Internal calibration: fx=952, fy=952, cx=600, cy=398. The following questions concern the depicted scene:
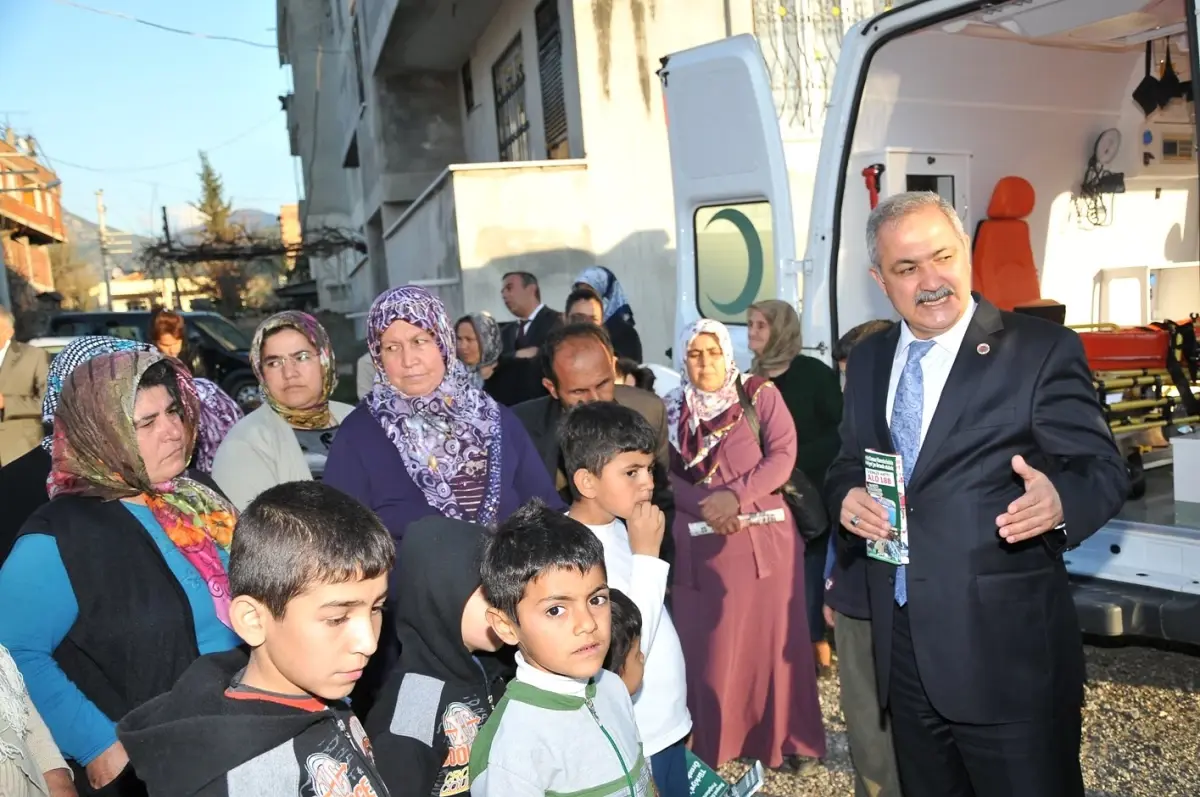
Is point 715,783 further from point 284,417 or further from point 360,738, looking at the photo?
point 284,417

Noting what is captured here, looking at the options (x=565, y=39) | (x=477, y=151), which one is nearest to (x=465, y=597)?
(x=565, y=39)

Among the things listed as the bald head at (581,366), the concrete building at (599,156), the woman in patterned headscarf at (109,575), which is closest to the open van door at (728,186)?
the bald head at (581,366)

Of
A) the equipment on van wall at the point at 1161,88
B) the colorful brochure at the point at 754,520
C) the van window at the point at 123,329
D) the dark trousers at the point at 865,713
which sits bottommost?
the dark trousers at the point at 865,713

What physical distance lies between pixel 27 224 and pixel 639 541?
3705 centimetres

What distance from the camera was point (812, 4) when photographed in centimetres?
1086

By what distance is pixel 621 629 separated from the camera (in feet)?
7.41

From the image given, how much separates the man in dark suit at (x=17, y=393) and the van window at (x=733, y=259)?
4426mm

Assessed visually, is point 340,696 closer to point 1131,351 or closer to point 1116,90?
point 1131,351

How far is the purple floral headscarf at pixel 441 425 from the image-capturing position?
9.74ft

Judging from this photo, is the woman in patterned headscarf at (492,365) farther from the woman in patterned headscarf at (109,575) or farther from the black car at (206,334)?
the black car at (206,334)

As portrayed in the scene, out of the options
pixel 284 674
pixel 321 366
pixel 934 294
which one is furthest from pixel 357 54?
pixel 284 674

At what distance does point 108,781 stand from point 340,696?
36.1 inches

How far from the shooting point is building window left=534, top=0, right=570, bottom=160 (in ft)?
39.7

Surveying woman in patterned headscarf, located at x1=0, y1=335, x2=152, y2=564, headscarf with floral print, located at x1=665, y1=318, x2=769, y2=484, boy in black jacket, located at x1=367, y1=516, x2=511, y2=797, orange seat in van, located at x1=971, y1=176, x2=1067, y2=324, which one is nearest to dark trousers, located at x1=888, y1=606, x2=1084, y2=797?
boy in black jacket, located at x1=367, y1=516, x2=511, y2=797
